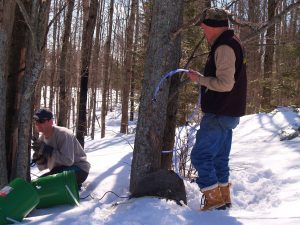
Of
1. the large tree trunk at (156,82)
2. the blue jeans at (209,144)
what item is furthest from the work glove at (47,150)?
the blue jeans at (209,144)

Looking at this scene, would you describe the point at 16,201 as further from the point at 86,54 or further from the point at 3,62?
the point at 86,54

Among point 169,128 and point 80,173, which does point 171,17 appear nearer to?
point 169,128

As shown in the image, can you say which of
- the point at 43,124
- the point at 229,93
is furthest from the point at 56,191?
the point at 229,93

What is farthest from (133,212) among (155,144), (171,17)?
(171,17)

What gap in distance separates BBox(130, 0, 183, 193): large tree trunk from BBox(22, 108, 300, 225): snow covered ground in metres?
0.52

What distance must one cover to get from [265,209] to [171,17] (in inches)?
80.9

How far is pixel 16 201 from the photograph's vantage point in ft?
11.2

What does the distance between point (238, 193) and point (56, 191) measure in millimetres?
2043

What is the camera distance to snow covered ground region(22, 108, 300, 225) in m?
3.06

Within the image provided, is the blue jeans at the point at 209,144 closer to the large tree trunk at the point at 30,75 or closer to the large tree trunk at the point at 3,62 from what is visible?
the large tree trunk at the point at 30,75

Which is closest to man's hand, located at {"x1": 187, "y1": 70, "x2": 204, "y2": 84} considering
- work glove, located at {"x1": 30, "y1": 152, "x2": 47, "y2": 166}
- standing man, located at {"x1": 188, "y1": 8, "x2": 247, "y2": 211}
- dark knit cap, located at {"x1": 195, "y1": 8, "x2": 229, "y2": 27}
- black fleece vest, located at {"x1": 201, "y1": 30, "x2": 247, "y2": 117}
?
standing man, located at {"x1": 188, "y1": 8, "x2": 247, "y2": 211}

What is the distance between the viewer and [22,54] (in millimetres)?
4355

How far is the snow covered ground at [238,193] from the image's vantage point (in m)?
3.06

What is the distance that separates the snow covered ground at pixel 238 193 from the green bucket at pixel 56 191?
0.10 m
